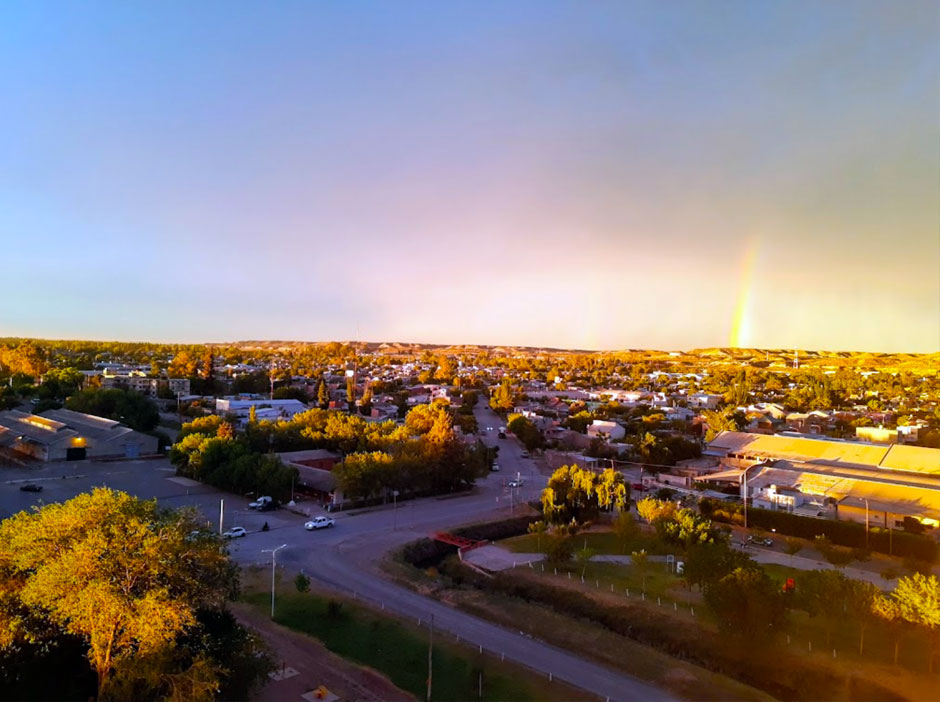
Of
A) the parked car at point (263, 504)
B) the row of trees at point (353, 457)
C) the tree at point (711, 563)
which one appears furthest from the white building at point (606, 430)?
the tree at point (711, 563)

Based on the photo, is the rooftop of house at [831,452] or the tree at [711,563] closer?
the tree at [711,563]

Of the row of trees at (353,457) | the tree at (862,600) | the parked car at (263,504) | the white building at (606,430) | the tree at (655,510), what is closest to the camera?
the tree at (862,600)

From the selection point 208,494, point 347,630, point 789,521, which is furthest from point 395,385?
point 347,630

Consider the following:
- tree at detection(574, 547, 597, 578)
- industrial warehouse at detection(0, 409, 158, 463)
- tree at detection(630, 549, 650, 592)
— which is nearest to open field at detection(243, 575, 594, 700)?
tree at detection(630, 549, 650, 592)

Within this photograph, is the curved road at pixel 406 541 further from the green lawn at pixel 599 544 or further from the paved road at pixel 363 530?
the green lawn at pixel 599 544

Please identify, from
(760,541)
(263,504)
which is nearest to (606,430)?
(760,541)

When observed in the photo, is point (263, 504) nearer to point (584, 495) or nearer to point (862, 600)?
point (584, 495)
